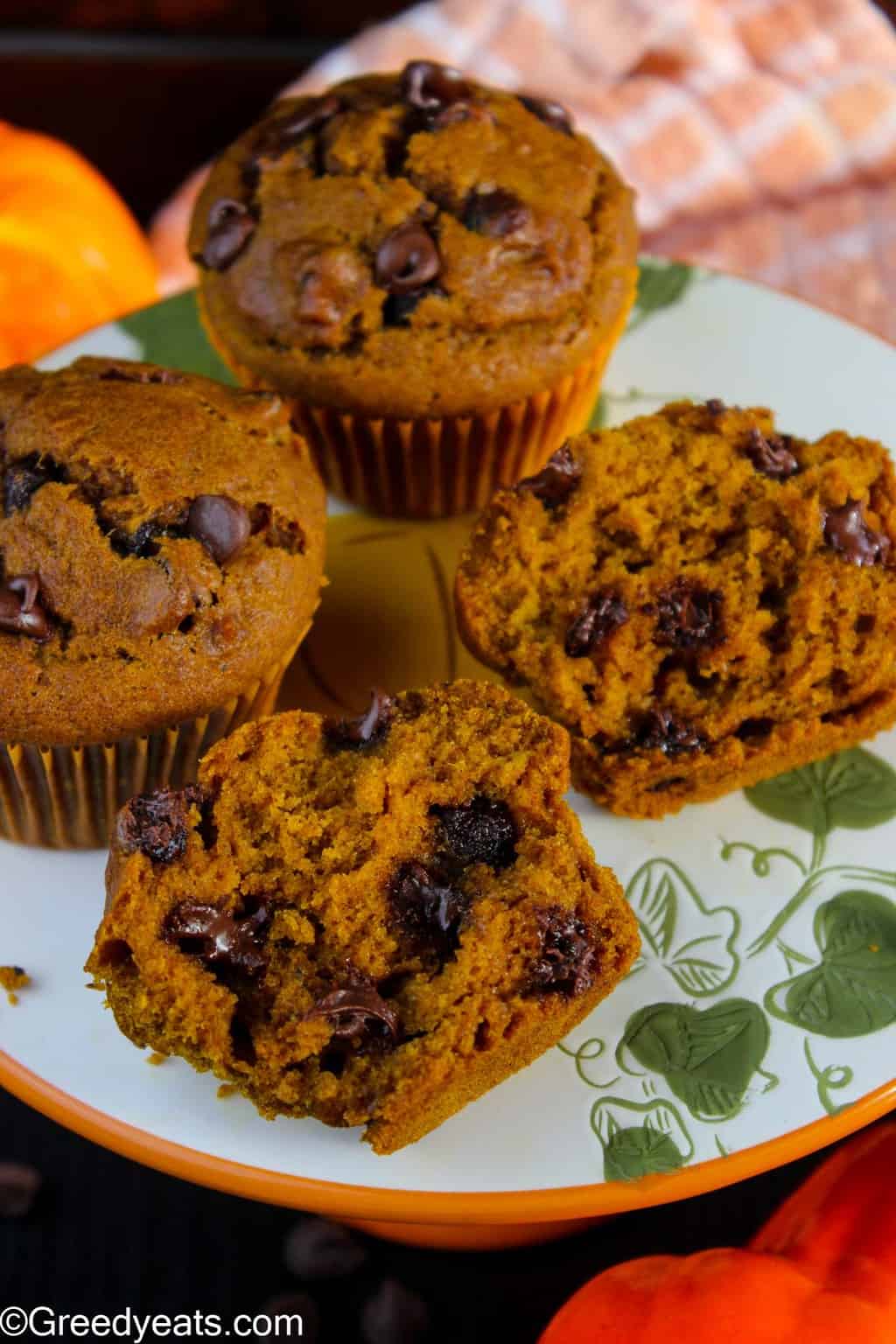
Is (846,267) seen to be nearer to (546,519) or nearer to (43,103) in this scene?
(546,519)

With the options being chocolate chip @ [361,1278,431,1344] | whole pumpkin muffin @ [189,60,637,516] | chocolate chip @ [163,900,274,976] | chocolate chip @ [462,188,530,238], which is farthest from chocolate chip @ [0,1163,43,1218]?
chocolate chip @ [462,188,530,238]

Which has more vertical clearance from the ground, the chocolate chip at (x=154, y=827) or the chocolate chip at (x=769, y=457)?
the chocolate chip at (x=769, y=457)

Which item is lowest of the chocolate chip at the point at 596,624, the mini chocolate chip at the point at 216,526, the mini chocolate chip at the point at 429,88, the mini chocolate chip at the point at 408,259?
the chocolate chip at the point at 596,624

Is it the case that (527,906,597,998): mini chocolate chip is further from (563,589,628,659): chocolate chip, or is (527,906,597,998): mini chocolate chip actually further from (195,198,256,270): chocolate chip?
(195,198,256,270): chocolate chip

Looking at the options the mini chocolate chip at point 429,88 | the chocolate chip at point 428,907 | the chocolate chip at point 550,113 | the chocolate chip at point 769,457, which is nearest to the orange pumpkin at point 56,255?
the mini chocolate chip at point 429,88

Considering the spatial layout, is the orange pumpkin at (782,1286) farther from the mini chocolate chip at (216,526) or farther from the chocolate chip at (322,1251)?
the mini chocolate chip at (216,526)

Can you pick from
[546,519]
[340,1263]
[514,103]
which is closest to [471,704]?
[546,519]

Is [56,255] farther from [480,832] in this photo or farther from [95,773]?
[480,832]
